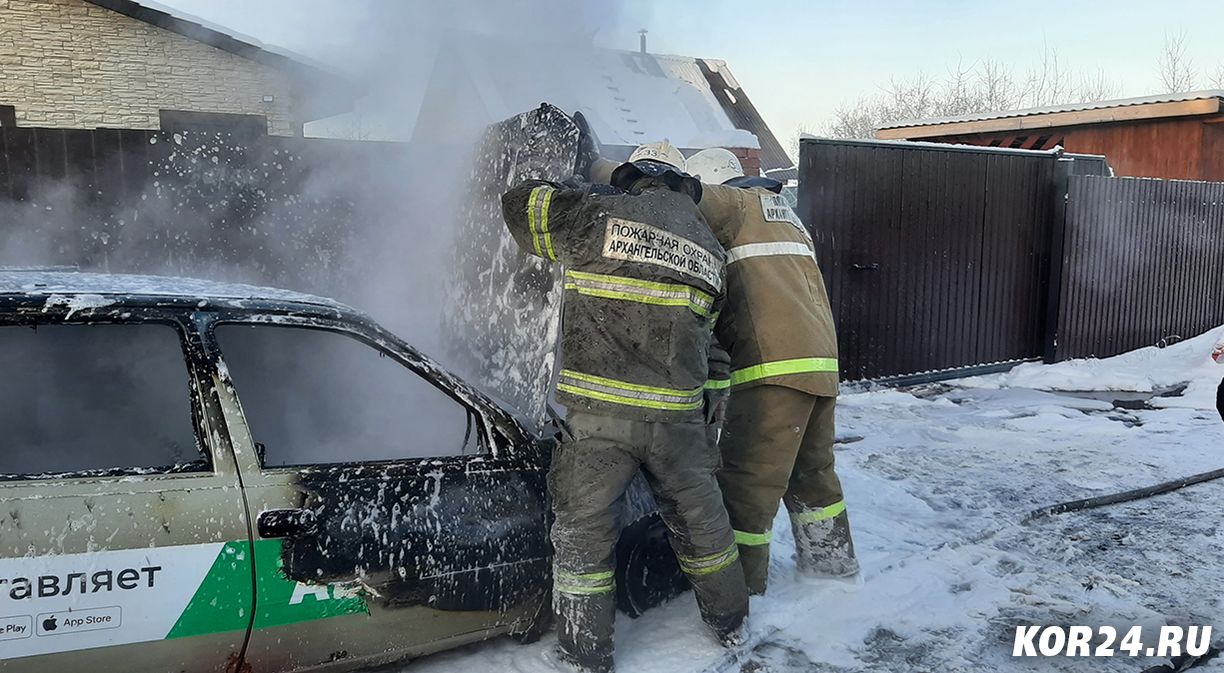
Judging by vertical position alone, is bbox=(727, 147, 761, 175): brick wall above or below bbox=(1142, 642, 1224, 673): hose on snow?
above

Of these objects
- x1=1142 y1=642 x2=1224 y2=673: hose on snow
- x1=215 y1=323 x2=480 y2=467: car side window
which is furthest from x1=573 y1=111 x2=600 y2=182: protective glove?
x1=1142 y1=642 x2=1224 y2=673: hose on snow

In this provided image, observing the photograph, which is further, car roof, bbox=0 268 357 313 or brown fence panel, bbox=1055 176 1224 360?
brown fence panel, bbox=1055 176 1224 360

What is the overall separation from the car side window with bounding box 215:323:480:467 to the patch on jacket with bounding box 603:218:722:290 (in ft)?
2.96

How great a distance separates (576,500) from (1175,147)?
1545 cm

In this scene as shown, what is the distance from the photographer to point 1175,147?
14.4 meters

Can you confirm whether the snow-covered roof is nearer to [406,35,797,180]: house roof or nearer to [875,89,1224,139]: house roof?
[875,89,1224,139]: house roof

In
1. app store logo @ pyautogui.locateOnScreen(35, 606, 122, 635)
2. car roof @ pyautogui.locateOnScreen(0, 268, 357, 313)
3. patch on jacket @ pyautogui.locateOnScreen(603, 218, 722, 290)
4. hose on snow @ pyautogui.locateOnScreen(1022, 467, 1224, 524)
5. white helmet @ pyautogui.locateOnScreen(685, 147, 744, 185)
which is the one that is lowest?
hose on snow @ pyautogui.locateOnScreen(1022, 467, 1224, 524)

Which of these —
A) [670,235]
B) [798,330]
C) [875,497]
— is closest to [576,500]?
[670,235]

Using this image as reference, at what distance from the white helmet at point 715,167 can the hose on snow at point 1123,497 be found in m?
2.65

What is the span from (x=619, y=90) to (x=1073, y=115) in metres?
8.12

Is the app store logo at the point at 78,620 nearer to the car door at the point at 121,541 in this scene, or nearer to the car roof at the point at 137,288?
the car door at the point at 121,541

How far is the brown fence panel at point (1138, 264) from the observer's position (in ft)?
32.4

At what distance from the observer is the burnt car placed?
2242 mm

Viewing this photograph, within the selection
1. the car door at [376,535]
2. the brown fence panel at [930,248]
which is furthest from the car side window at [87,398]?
the brown fence panel at [930,248]
